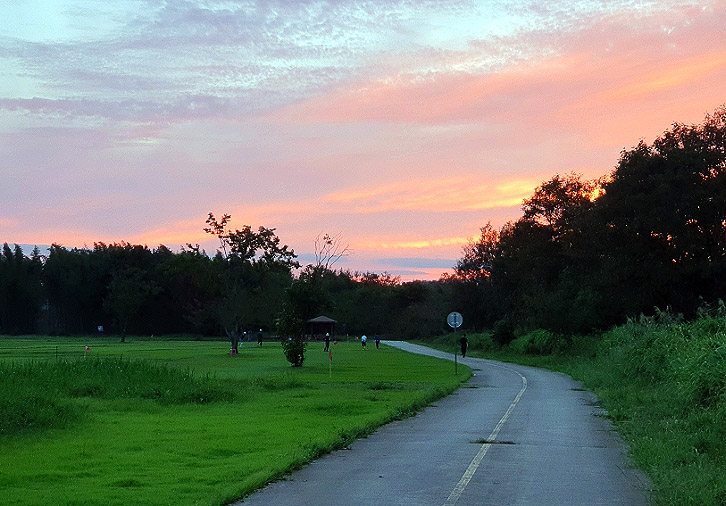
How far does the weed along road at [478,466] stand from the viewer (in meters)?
10.9

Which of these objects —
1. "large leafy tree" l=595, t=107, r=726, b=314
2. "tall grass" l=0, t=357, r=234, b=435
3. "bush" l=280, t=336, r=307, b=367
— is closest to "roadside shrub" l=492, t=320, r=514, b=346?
"large leafy tree" l=595, t=107, r=726, b=314

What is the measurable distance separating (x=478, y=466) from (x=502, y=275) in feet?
257

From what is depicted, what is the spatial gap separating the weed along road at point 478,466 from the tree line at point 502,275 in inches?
1113

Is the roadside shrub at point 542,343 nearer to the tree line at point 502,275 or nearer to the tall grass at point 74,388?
the tree line at point 502,275

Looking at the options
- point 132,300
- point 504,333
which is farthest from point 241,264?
point 132,300

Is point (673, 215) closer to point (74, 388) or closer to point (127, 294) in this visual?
point (74, 388)

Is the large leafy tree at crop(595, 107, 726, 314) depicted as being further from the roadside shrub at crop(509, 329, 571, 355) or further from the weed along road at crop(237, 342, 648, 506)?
the weed along road at crop(237, 342, 648, 506)

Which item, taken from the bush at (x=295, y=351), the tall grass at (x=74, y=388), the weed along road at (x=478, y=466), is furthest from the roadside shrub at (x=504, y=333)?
the weed along road at (x=478, y=466)

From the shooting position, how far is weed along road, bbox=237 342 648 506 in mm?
10930

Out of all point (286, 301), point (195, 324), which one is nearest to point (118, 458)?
point (286, 301)

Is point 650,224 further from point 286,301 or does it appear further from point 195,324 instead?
point 195,324

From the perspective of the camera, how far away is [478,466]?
13.4m

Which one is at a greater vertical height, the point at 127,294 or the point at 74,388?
the point at 127,294

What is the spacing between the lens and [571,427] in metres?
19.3
